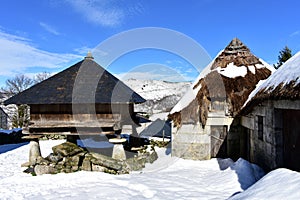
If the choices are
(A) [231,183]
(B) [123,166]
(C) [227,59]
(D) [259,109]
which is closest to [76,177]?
(B) [123,166]

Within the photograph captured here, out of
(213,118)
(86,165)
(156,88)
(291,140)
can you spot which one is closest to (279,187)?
(291,140)

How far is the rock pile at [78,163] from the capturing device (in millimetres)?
7883

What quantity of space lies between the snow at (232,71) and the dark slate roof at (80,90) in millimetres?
3231

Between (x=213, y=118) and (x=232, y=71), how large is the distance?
6.60 feet

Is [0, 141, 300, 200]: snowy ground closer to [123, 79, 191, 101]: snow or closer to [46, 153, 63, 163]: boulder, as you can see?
[46, 153, 63, 163]: boulder

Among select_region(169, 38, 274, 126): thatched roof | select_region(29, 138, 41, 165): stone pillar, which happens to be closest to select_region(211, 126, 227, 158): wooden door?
select_region(169, 38, 274, 126): thatched roof

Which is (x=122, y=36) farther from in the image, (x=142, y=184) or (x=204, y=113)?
(x=142, y=184)

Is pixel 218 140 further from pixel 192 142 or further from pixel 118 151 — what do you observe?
pixel 118 151

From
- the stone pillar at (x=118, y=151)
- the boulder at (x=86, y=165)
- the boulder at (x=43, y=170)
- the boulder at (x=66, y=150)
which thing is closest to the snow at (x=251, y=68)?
the stone pillar at (x=118, y=151)

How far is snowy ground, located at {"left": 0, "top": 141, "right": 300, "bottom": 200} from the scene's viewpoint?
217 inches

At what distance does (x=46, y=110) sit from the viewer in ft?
28.3

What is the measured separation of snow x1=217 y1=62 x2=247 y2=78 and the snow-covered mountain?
13.3m

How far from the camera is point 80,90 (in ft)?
28.4

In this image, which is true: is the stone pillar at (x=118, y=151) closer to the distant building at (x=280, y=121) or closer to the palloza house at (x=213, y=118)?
the palloza house at (x=213, y=118)
